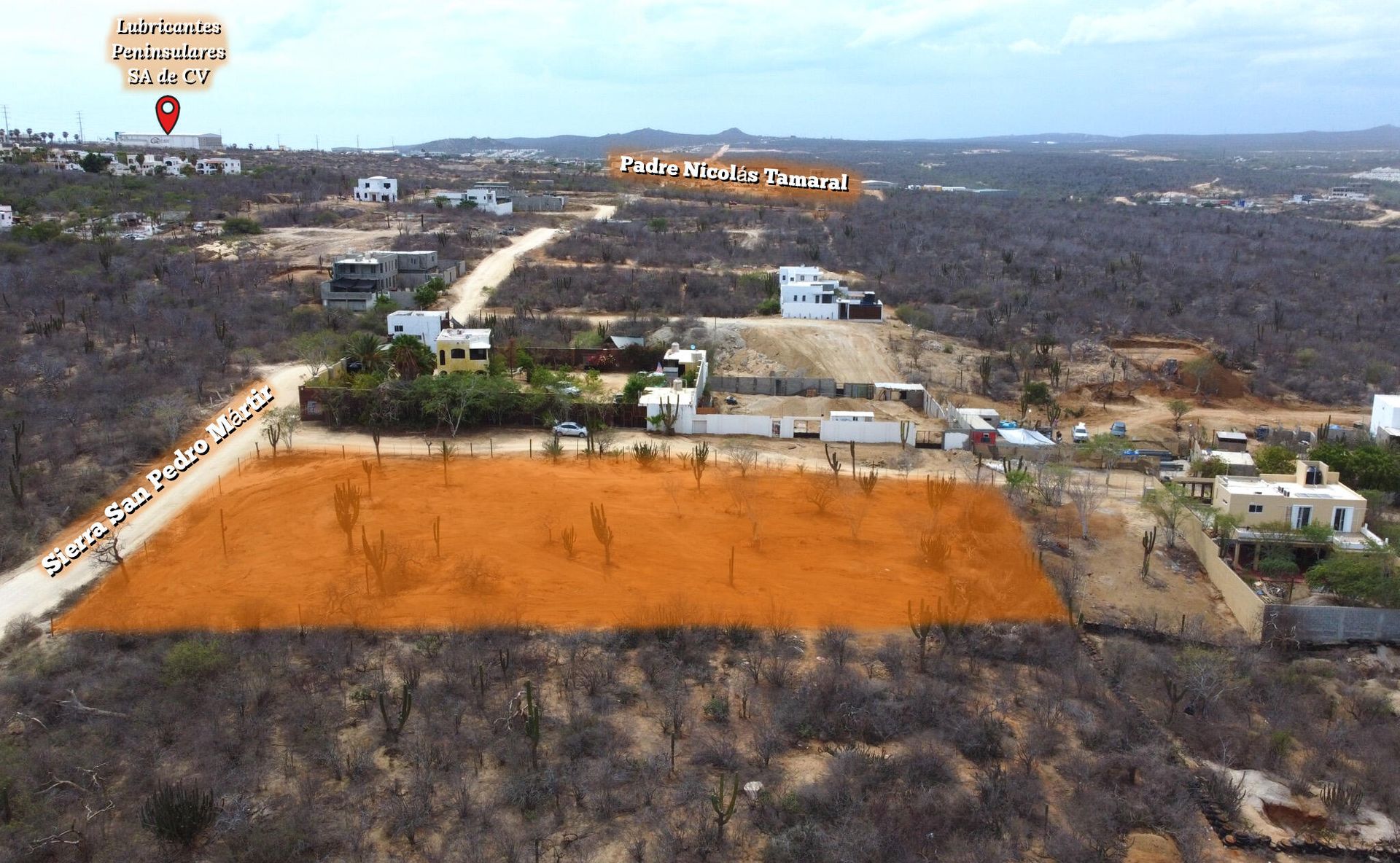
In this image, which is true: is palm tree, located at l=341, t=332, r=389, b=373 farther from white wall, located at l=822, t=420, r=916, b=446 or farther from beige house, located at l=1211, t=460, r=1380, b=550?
beige house, located at l=1211, t=460, r=1380, b=550

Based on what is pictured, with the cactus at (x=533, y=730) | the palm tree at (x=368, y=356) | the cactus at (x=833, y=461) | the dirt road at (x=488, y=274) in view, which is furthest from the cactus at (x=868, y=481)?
the dirt road at (x=488, y=274)

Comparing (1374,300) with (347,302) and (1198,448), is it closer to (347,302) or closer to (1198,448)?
(1198,448)

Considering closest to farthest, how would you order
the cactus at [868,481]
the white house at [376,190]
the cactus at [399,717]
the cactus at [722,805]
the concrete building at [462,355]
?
the cactus at [722,805] < the cactus at [399,717] < the cactus at [868,481] < the concrete building at [462,355] < the white house at [376,190]

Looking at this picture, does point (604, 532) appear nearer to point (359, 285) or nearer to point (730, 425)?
point (730, 425)

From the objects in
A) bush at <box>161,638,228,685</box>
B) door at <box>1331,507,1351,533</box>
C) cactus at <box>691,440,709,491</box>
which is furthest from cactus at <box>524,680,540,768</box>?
door at <box>1331,507,1351,533</box>

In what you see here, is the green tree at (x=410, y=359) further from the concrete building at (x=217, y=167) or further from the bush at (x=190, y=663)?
the concrete building at (x=217, y=167)

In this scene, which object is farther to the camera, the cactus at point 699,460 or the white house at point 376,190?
the white house at point 376,190
